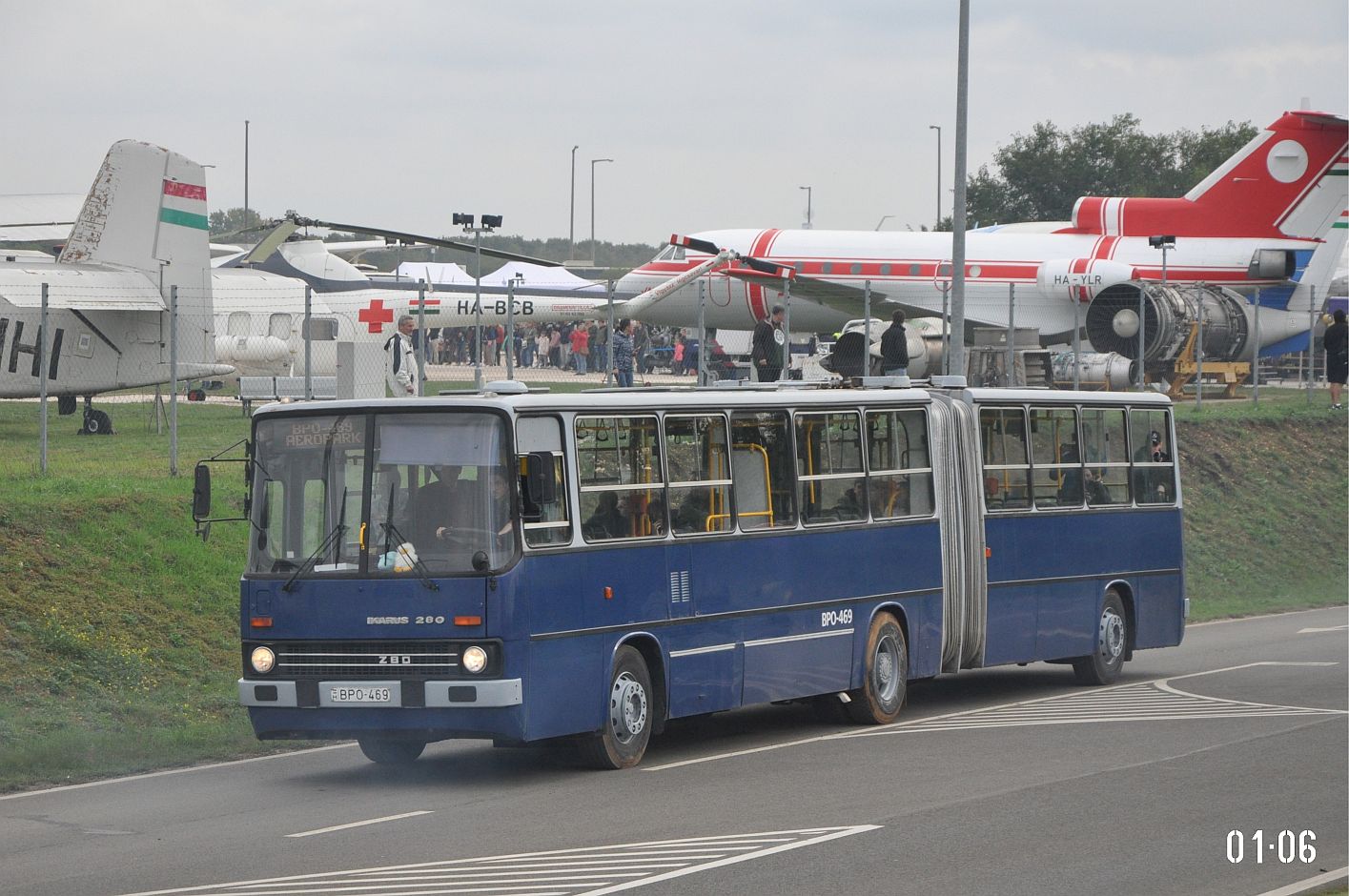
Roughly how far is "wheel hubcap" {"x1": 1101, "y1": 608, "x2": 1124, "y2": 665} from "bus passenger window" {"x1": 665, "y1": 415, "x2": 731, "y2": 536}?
6.39 m

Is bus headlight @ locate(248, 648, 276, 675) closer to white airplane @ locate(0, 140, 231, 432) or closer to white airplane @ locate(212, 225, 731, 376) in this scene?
white airplane @ locate(0, 140, 231, 432)

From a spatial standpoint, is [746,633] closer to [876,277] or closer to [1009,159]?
[876,277]

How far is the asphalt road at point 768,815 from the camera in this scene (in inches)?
376

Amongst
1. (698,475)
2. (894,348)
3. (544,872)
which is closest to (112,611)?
(698,475)

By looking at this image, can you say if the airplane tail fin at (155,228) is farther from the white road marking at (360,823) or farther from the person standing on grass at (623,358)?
the white road marking at (360,823)

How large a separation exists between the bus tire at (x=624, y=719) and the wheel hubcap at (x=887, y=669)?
3.11m

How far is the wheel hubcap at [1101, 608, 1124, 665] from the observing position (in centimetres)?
1985

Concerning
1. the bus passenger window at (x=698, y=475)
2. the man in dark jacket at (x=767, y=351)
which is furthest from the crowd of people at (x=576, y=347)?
the bus passenger window at (x=698, y=475)

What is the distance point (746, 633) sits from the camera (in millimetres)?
15039

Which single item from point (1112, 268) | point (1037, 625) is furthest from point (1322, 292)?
point (1037, 625)

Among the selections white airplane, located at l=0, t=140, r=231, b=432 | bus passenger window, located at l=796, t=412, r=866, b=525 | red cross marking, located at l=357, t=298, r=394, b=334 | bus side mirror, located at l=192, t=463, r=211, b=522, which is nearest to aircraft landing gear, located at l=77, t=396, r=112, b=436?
white airplane, located at l=0, t=140, r=231, b=432

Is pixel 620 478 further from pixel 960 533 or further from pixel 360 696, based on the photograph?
pixel 960 533

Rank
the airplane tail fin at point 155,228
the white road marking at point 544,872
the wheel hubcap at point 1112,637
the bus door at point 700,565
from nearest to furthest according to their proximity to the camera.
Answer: the white road marking at point 544,872 → the bus door at point 700,565 → the wheel hubcap at point 1112,637 → the airplane tail fin at point 155,228

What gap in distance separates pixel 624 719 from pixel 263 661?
8.20ft
